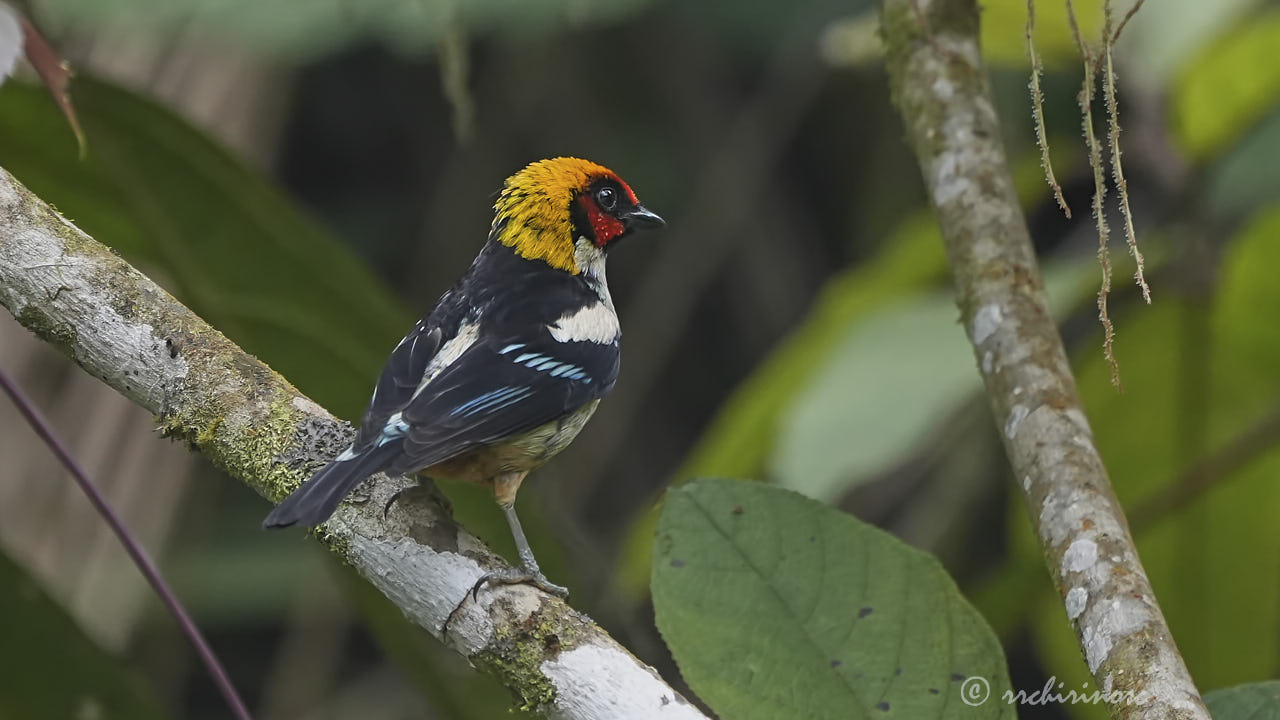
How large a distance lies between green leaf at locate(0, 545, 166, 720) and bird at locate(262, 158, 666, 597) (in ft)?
2.81

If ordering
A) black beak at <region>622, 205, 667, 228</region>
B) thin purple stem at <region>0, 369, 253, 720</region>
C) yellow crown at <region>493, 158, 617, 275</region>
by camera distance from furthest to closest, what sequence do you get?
black beak at <region>622, 205, 667, 228</region>
yellow crown at <region>493, 158, 617, 275</region>
thin purple stem at <region>0, 369, 253, 720</region>

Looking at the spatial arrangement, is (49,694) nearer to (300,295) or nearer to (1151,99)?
(300,295)

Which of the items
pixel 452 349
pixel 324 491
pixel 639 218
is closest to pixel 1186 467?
pixel 639 218

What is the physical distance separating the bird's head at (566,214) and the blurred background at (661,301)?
1.13ft

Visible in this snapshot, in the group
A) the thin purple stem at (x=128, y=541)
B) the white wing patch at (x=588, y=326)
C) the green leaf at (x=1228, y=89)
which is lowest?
the thin purple stem at (x=128, y=541)

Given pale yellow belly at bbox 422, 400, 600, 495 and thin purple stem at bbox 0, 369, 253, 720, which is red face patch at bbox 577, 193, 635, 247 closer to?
pale yellow belly at bbox 422, 400, 600, 495

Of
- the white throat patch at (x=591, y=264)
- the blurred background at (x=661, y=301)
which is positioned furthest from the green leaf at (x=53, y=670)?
the white throat patch at (x=591, y=264)

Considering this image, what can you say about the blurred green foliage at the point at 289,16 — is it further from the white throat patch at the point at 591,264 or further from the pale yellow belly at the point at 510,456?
the pale yellow belly at the point at 510,456

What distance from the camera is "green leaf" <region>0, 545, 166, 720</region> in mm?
2596

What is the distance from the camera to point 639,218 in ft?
10.3

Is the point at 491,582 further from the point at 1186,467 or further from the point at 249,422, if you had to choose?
the point at 1186,467

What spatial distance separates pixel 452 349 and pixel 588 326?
14.4 inches

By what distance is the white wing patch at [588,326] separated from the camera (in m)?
2.70

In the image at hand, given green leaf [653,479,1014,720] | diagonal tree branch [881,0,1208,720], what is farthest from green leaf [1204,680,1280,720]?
green leaf [653,479,1014,720]
